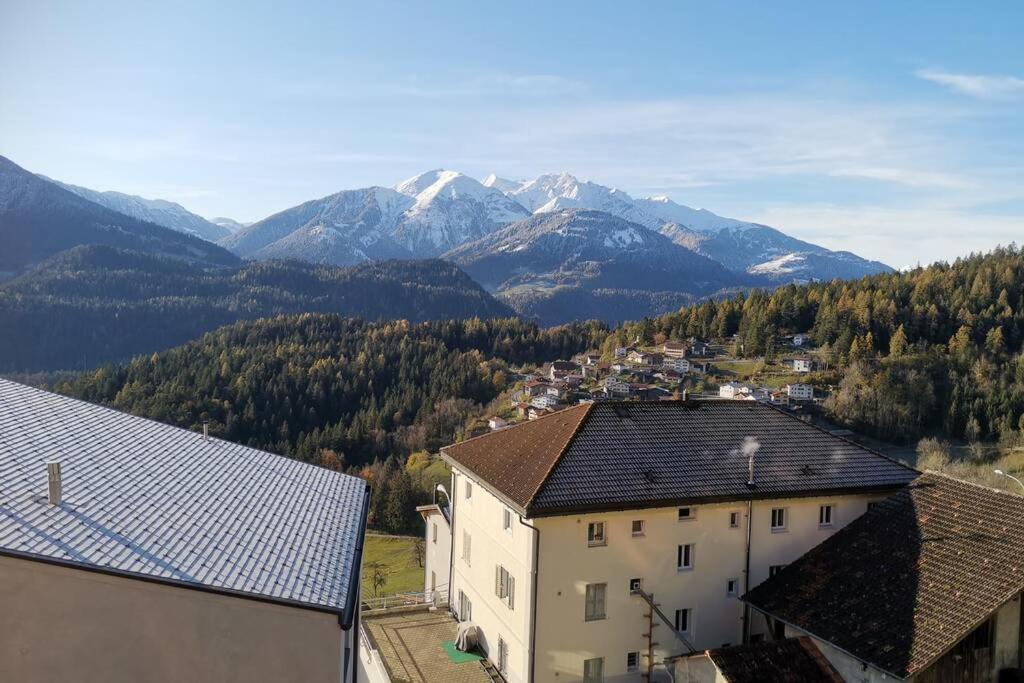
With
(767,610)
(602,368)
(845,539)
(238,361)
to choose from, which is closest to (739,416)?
(845,539)

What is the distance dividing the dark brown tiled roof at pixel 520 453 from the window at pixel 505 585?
2265 mm

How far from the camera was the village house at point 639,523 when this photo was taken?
58.6 feet

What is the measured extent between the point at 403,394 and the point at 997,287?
4215 inches

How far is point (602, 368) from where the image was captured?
422 ft

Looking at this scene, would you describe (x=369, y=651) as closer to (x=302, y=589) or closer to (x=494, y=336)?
(x=302, y=589)

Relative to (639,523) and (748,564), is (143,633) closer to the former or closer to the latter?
(639,523)

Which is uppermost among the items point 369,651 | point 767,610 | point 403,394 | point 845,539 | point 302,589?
point 302,589

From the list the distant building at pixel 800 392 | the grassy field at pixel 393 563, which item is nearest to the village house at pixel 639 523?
the grassy field at pixel 393 563

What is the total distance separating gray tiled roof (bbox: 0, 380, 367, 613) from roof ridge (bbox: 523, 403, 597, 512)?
14.6 feet

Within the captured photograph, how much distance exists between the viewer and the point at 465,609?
23.2 metres

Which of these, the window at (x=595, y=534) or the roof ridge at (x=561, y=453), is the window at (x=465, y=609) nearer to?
the window at (x=595, y=534)

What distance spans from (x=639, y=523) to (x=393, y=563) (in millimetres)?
41682

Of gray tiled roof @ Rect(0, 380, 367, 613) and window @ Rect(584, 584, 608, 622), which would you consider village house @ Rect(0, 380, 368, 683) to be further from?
window @ Rect(584, 584, 608, 622)

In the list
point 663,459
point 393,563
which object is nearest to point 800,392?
point 393,563
